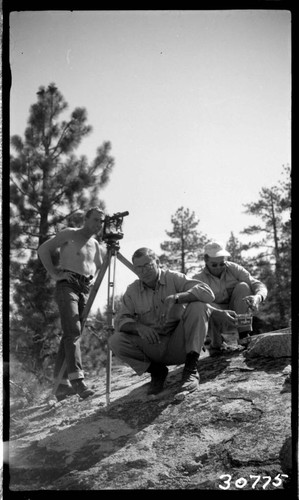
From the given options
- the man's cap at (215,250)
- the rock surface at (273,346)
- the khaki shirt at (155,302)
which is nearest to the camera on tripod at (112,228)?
the khaki shirt at (155,302)

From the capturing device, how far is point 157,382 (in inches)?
149

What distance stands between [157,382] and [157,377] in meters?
0.04

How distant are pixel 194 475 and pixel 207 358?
6.10ft

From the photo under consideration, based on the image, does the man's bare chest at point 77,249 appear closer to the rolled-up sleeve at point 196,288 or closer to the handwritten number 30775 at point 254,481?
the rolled-up sleeve at point 196,288

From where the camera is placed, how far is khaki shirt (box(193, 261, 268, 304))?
14.5 feet

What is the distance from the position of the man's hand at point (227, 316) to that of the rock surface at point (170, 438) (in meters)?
0.35

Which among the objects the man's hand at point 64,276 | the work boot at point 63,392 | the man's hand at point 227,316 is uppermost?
the man's hand at point 64,276

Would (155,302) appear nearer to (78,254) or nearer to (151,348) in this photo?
(151,348)

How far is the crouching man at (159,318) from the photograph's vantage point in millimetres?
3629

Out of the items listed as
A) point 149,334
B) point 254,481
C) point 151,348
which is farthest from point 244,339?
point 254,481

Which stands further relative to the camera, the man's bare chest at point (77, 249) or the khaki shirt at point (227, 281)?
the khaki shirt at point (227, 281)

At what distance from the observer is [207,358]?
4445 millimetres
